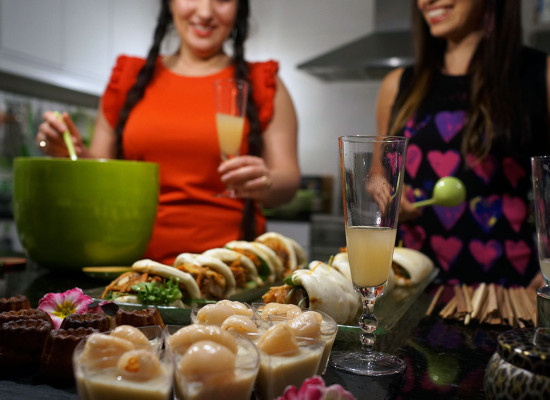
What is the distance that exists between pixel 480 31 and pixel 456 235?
757 millimetres

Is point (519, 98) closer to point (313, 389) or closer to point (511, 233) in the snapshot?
point (511, 233)

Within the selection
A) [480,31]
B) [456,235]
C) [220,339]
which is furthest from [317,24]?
[220,339]

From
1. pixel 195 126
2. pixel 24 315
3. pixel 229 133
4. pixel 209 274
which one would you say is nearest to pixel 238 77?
pixel 195 126

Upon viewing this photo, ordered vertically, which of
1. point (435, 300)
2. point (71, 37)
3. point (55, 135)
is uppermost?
point (71, 37)

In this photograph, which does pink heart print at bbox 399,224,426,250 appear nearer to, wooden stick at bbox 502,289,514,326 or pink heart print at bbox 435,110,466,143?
pink heart print at bbox 435,110,466,143

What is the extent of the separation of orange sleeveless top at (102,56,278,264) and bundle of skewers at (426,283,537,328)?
0.90 m

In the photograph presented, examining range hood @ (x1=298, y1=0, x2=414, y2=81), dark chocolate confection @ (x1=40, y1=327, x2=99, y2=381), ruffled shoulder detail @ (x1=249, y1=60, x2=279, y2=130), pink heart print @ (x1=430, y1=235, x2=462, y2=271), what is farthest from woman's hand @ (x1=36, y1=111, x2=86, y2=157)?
range hood @ (x1=298, y1=0, x2=414, y2=81)

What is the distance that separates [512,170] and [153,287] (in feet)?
4.59

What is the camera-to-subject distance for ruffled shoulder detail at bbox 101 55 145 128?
2119 mm

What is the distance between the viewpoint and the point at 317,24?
17.7 ft

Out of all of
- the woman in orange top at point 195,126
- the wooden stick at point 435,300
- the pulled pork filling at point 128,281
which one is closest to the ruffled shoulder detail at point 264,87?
the woman in orange top at point 195,126

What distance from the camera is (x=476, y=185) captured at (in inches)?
78.0

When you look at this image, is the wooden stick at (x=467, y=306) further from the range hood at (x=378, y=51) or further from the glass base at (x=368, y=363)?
the range hood at (x=378, y=51)

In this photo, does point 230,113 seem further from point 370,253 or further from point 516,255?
point 516,255
